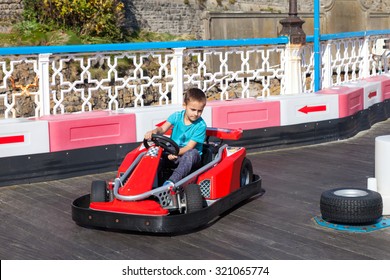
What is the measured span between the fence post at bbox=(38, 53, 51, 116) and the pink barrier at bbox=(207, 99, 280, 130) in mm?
1924

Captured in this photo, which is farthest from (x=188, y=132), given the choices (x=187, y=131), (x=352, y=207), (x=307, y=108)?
(x=307, y=108)

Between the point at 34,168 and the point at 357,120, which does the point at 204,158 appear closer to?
the point at 34,168

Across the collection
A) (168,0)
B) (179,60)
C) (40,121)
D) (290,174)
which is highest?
(168,0)

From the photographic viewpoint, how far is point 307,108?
9898mm

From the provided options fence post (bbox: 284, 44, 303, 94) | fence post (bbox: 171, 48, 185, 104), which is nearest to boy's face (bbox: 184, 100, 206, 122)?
fence post (bbox: 171, 48, 185, 104)

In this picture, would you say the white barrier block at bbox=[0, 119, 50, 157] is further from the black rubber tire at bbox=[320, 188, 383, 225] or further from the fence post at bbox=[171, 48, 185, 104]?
the black rubber tire at bbox=[320, 188, 383, 225]

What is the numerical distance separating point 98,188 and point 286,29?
205 inches

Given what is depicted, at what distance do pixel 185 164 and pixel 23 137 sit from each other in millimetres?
2196

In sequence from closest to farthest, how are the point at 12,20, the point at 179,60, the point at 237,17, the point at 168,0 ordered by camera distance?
1. the point at 179,60
2. the point at 12,20
3. the point at 168,0
4. the point at 237,17

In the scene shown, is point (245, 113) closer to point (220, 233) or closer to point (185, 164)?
point (185, 164)

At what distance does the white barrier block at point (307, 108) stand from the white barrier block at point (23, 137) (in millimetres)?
3119

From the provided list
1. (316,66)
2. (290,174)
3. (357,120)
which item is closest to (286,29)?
(316,66)

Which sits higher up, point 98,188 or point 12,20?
point 12,20

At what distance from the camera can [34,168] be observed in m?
7.86
